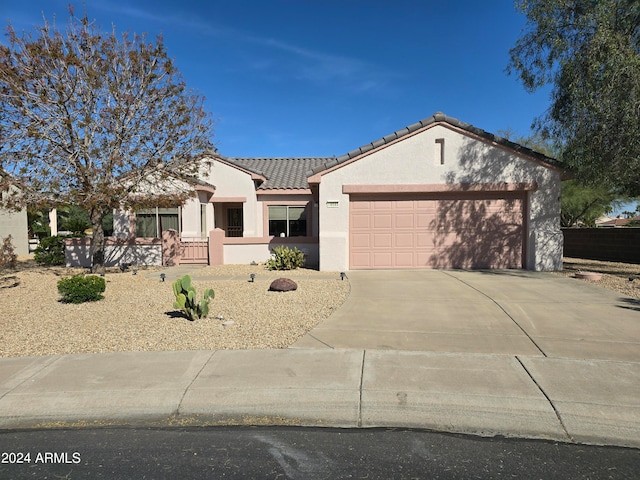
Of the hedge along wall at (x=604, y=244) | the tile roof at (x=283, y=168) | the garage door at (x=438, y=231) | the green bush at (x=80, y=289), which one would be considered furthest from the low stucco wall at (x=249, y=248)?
the hedge along wall at (x=604, y=244)

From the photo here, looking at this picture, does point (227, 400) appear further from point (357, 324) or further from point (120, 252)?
point (120, 252)

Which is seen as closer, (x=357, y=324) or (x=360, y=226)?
(x=357, y=324)

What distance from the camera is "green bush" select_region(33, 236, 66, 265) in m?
16.8

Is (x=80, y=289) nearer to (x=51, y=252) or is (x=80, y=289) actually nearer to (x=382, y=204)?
(x=382, y=204)

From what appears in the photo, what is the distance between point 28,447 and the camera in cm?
366

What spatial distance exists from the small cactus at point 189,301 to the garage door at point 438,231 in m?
6.73

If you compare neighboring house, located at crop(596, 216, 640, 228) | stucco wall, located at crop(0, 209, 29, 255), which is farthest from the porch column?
neighboring house, located at crop(596, 216, 640, 228)

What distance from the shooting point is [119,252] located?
16281mm

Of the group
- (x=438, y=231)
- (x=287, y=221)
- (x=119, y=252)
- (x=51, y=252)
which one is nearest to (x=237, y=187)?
(x=287, y=221)

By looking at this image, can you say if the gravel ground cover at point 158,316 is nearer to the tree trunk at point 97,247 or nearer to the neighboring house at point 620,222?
the tree trunk at point 97,247

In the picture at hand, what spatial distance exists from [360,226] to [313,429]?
9.88 metres

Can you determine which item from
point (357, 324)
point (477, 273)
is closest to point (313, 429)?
point (357, 324)

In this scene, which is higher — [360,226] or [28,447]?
[360,226]

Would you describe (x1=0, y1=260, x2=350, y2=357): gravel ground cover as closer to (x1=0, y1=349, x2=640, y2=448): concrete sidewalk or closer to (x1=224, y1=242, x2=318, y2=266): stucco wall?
(x1=0, y1=349, x2=640, y2=448): concrete sidewalk
